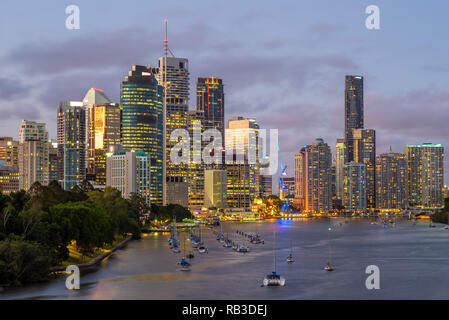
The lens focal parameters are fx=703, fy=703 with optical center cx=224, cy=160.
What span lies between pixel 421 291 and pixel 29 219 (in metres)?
47.2

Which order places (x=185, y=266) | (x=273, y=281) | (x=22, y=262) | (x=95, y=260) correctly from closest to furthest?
(x=22, y=262) → (x=273, y=281) → (x=185, y=266) → (x=95, y=260)

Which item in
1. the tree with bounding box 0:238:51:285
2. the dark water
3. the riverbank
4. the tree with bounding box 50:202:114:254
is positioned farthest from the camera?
the tree with bounding box 50:202:114:254

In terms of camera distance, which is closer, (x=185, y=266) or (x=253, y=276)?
(x=253, y=276)

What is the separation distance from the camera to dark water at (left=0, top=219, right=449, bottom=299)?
7800cm

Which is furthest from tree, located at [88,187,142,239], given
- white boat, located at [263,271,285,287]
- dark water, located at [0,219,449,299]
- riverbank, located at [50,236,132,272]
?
white boat, located at [263,271,285,287]

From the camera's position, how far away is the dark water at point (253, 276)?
256 ft

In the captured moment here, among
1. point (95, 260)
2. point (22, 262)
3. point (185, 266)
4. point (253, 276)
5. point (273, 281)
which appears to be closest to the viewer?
point (22, 262)

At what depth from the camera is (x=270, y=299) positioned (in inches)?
2950

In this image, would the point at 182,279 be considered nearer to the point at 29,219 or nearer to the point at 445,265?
the point at 29,219

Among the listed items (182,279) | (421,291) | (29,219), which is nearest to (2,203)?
(29,219)

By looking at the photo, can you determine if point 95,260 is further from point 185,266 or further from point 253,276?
point 253,276

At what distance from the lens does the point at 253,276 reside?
93.6 metres

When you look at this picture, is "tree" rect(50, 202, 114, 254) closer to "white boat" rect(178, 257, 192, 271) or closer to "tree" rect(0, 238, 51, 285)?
"white boat" rect(178, 257, 192, 271)

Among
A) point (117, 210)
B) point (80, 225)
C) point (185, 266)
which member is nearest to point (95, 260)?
point (80, 225)
